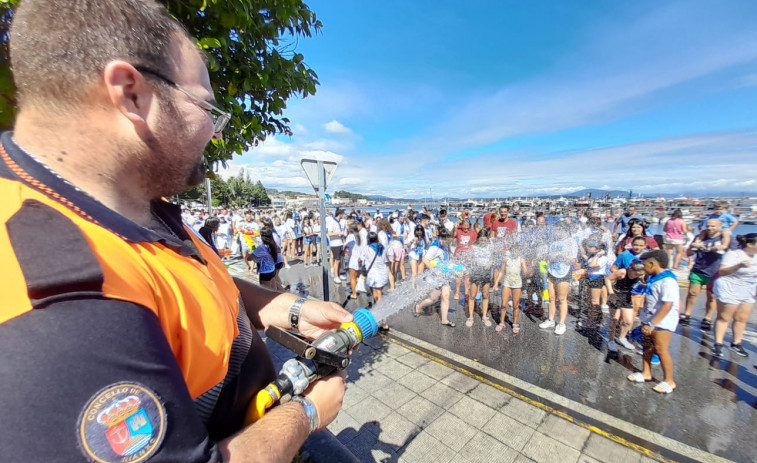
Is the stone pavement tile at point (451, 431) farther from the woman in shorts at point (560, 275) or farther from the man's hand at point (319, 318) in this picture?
the woman in shorts at point (560, 275)

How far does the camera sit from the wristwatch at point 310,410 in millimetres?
1217

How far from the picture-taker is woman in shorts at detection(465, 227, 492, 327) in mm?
7324

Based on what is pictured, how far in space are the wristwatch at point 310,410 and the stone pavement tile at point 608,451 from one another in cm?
369

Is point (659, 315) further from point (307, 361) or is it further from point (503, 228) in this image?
point (307, 361)

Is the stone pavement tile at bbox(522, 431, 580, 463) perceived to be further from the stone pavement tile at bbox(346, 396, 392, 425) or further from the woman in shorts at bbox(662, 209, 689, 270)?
the woman in shorts at bbox(662, 209, 689, 270)

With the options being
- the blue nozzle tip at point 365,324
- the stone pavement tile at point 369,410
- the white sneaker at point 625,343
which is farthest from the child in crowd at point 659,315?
the blue nozzle tip at point 365,324

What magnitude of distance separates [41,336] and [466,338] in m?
6.73

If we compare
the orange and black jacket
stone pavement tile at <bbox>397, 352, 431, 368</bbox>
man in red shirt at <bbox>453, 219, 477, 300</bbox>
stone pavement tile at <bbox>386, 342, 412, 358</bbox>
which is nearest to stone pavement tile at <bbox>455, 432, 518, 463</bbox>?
stone pavement tile at <bbox>397, 352, 431, 368</bbox>

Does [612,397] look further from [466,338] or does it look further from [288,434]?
[288,434]

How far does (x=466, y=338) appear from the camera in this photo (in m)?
6.48

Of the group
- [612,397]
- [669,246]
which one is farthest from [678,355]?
[669,246]

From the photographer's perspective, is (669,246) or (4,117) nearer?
(4,117)

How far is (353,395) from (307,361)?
140 inches

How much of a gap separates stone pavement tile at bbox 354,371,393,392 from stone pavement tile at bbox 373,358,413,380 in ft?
0.33
